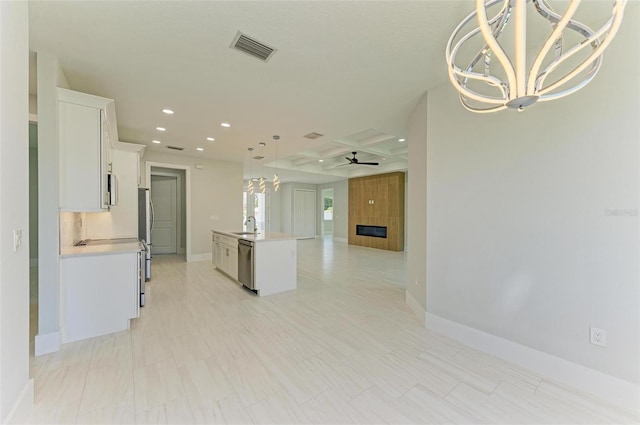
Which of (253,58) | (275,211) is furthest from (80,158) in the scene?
(275,211)

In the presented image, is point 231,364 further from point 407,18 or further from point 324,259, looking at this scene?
point 324,259

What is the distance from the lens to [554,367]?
2037 millimetres

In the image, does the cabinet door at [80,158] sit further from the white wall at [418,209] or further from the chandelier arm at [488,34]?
the white wall at [418,209]

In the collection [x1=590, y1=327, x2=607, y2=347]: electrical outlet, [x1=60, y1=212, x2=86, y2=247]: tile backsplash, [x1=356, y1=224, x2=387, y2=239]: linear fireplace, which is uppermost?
[x1=60, y1=212, x2=86, y2=247]: tile backsplash

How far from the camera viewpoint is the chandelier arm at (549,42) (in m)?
0.89

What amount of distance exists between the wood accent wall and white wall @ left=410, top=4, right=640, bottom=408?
5681mm

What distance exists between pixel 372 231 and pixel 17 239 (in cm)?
859

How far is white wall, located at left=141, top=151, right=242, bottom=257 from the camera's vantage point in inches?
260

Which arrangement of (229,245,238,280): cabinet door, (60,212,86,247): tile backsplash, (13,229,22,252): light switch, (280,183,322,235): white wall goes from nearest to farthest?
(13,229,22,252): light switch → (60,212,86,247): tile backsplash → (229,245,238,280): cabinet door → (280,183,322,235): white wall

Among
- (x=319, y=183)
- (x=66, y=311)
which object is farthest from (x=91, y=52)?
(x=319, y=183)

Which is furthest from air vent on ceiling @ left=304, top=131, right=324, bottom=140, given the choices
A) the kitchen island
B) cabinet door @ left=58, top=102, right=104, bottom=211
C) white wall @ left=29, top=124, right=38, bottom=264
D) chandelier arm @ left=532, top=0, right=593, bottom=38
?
white wall @ left=29, top=124, right=38, bottom=264

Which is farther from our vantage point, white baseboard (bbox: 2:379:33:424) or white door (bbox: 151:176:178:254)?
white door (bbox: 151:176:178:254)

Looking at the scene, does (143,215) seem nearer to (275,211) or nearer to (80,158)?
(80,158)

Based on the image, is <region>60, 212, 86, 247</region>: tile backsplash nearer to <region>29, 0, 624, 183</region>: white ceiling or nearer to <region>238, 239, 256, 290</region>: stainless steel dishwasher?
<region>29, 0, 624, 183</region>: white ceiling
